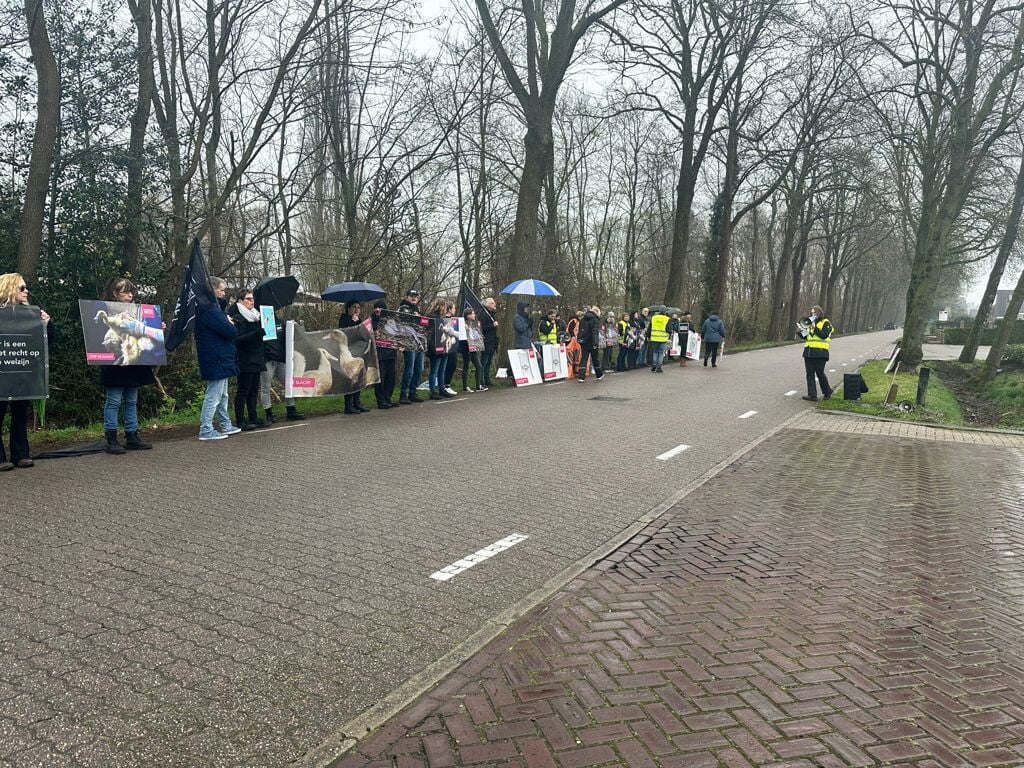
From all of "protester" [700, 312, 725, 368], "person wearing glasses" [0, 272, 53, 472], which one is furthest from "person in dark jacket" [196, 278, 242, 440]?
"protester" [700, 312, 725, 368]

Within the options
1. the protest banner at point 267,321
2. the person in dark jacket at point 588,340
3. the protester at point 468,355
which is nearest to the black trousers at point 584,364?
the person in dark jacket at point 588,340

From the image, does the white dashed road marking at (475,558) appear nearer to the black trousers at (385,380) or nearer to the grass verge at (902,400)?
the black trousers at (385,380)

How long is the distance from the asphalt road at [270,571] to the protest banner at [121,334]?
1.12 meters

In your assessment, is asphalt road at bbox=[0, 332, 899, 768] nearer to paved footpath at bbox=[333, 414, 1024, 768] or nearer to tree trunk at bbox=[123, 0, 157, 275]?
paved footpath at bbox=[333, 414, 1024, 768]

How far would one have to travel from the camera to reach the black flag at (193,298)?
8.81 metres

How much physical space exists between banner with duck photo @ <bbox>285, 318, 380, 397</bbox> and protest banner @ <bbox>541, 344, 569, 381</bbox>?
675 cm

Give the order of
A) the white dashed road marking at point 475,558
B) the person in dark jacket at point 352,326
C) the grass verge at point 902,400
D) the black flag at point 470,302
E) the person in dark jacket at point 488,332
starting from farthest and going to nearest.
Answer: the person in dark jacket at point 488,332, the black flag at point 470,302, the grass verge at point 902,400, the person in dark jacket at point 352,326, the white dashed road marking at point 475,558

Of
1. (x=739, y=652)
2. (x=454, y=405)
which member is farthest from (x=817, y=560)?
(x=454, y=405)

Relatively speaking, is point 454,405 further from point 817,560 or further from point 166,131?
point 817,560

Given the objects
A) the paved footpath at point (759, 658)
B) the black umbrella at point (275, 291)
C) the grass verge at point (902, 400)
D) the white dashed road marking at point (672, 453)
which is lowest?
the paved footpath at point (759, 658)

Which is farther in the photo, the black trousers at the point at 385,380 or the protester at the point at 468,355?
the protester at the point at 468,355

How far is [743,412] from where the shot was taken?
42.0ft

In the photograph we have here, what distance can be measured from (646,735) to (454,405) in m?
10.1

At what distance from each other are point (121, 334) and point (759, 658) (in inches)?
307
